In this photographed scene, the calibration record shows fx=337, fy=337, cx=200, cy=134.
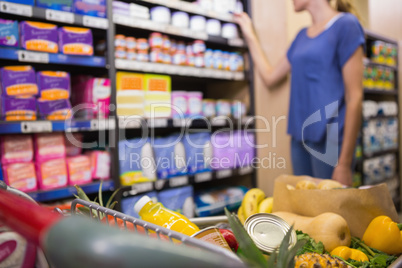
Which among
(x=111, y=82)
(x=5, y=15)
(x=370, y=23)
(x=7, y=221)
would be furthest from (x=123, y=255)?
(x=370, y=23)

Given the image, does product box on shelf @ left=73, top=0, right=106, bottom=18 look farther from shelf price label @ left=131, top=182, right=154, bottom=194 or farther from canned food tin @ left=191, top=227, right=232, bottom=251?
canned food tin @ left=191, top=227, right=232, bottom=251

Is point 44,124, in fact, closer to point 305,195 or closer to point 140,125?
point 140,125

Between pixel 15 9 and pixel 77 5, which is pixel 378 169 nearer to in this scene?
pixel 77 5

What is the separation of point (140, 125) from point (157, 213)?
1.50 meters

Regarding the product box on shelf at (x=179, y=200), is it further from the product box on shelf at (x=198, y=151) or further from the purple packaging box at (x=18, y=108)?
the purple packaging box at (x=18, y=108)

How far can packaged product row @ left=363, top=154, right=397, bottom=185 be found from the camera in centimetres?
398

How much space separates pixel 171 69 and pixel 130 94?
396mm

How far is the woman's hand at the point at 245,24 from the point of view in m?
2.96

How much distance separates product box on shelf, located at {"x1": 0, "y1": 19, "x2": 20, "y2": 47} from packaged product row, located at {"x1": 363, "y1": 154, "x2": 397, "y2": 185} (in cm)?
371

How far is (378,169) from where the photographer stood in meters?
4.13

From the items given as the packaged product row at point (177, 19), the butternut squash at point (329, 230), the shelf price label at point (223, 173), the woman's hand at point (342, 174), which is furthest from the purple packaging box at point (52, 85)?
the woman's hand at point (342, 174)

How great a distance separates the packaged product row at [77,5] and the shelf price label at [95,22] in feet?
0.10

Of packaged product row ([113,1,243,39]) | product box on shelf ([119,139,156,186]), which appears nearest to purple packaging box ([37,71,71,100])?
product box on shelf ([119,139,156,186])

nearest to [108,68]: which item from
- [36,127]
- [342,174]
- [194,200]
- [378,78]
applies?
[36,127]
